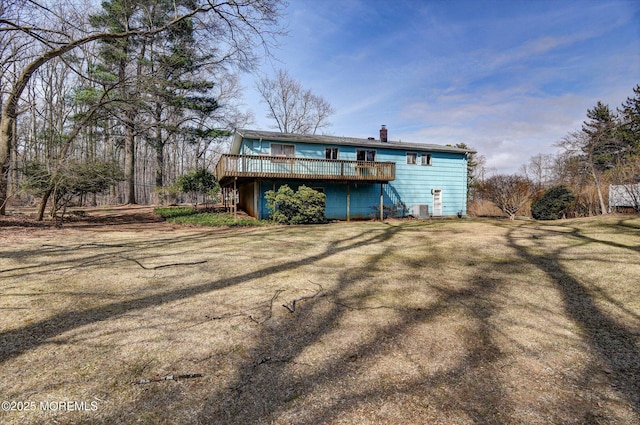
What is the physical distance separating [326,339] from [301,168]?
41.3ft

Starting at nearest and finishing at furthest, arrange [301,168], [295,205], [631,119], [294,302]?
[294,302], [295,205], [301,168], [631,119]

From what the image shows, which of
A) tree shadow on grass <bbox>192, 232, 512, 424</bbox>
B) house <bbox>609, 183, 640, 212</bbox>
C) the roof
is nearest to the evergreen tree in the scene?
house <bbox>609, 183, 640, 212</bbox>

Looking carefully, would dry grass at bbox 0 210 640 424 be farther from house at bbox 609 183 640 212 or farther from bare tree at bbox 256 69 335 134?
bare tree at bbox 256 69 335 134

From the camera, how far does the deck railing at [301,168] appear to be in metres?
13.7

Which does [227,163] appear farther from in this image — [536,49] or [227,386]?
[536,49]

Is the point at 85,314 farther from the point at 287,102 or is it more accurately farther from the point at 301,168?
the point at 287,102

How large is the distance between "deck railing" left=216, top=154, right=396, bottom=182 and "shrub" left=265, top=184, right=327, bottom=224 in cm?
106

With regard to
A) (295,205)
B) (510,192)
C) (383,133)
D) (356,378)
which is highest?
(383,133)

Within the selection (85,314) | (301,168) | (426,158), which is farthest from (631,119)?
(85,314)

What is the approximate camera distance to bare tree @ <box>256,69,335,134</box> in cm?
3541

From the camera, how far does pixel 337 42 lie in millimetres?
13992

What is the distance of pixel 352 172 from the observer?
1611 cm

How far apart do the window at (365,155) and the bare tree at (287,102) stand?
19.3 m

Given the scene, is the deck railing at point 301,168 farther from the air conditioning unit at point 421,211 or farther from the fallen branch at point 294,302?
the fallen branch at point 294,302
